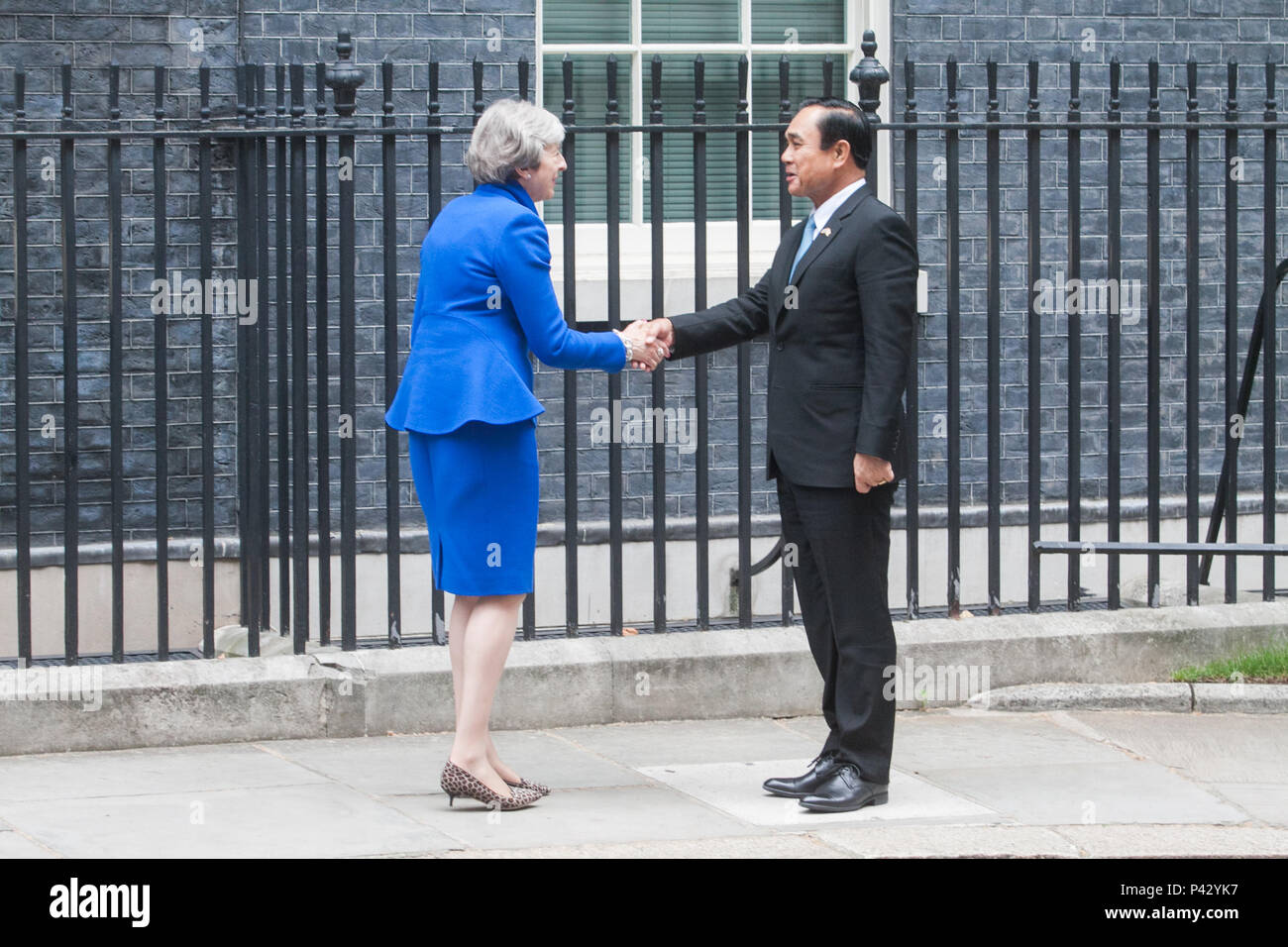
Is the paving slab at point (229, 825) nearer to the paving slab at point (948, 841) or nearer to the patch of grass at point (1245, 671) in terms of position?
the paving slab at point (948, 841)

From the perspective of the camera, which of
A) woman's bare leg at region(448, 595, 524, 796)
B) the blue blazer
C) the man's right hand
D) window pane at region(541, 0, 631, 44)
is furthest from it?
window pane at region(541, 0, 631, 44)

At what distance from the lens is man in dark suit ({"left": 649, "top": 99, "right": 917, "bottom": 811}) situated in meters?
5.30

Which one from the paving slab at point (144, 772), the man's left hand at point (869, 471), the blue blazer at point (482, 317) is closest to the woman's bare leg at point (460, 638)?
the blue blazer at point (482, 317)

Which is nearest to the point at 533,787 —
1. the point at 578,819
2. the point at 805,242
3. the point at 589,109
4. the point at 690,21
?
the point at 578,819

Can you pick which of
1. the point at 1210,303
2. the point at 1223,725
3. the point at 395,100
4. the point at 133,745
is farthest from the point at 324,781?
the point at 1210,303

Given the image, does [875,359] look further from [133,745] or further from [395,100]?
[395,100]

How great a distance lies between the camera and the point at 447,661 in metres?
6.49

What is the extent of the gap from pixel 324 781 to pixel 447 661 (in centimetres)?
90

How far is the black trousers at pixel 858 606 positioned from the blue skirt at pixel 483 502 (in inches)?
33.0

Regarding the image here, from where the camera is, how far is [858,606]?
17.8ft

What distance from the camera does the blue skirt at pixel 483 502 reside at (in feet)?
17.2

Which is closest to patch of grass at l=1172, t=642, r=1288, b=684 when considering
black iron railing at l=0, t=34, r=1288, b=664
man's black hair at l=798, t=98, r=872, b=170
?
black iron railing at l=0, t=34, r=1288, b=664

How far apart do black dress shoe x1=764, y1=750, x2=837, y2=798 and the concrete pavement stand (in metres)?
0.04

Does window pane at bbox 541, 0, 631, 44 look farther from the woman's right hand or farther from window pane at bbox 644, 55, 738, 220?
the woman's right hand
